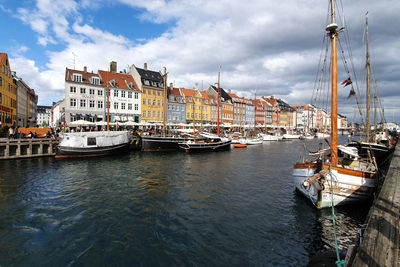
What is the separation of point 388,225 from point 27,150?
120 feet

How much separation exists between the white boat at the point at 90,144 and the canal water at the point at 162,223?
11.2 metres

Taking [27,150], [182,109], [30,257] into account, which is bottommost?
[30,257]

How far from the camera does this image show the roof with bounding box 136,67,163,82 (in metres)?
63.9

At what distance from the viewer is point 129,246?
8586 millimetres

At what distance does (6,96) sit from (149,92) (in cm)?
3079

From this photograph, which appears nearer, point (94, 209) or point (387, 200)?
→ point (387, 200)

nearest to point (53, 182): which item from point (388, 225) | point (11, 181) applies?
point (11, 181)

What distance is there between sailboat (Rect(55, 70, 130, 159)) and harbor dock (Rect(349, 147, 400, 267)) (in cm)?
3116

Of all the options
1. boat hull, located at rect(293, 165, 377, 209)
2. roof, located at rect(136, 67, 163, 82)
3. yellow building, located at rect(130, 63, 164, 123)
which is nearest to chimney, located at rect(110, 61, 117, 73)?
yellow building, located at rect(130, 63, 164, 123)

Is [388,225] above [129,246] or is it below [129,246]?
above

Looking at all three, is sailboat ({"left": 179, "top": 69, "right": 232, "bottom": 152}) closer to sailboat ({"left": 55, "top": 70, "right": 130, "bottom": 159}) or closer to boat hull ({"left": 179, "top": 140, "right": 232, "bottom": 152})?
boat hull ({"left": 179, "top": 140, "right": 232, "bottom": 152})

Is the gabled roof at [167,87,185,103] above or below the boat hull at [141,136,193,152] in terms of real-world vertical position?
above

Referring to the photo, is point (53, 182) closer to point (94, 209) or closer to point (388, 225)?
point (94, 209)

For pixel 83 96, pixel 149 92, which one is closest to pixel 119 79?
pixel 149 92
